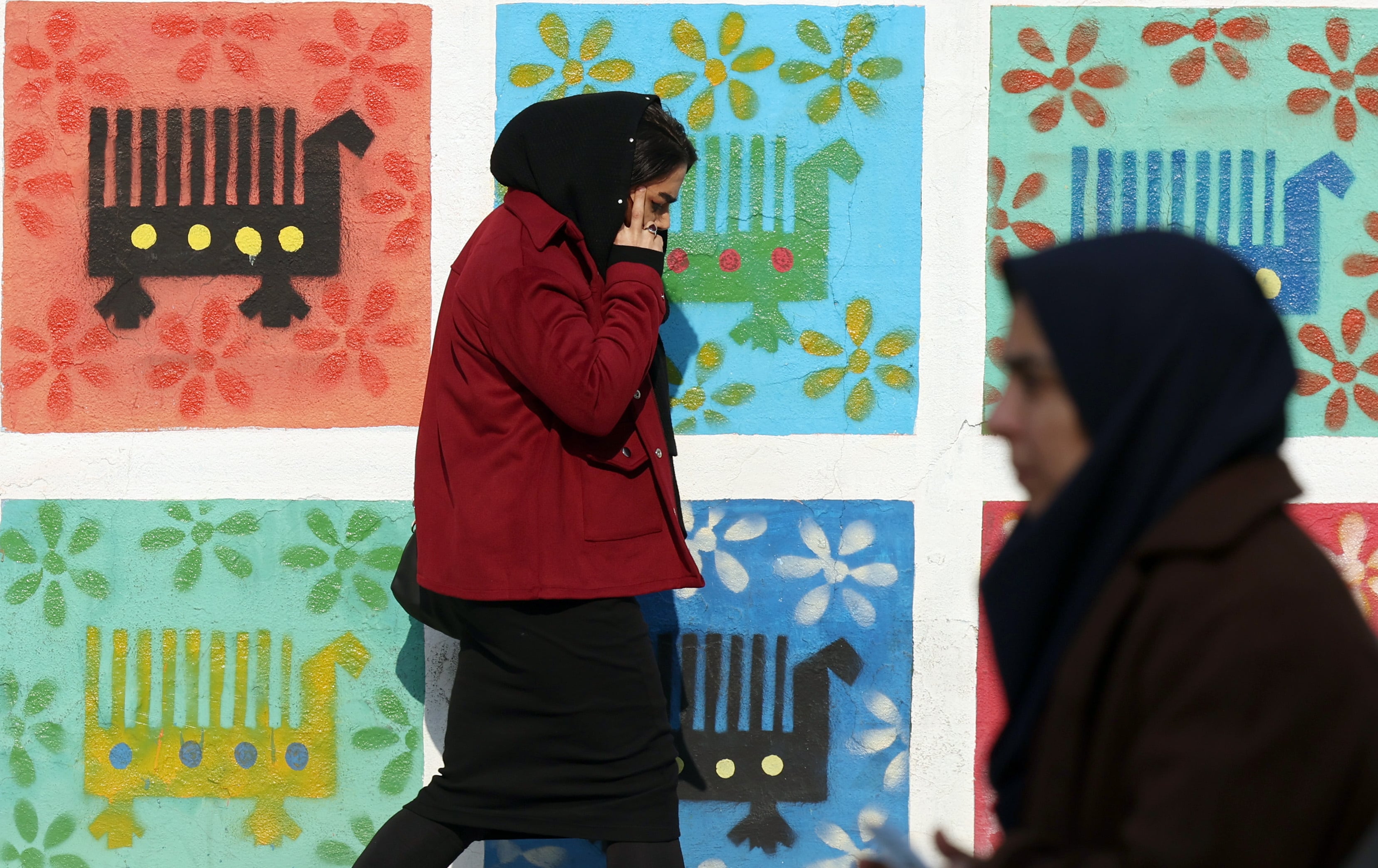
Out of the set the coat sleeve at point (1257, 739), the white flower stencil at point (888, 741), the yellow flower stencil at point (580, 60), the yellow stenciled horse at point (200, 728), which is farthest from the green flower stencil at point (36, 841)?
the coat sleeve at point (1257, 739)

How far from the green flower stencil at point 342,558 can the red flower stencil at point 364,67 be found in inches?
40.5

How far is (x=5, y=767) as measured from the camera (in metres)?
3.20

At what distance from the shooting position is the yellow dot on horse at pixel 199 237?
10.4 ft

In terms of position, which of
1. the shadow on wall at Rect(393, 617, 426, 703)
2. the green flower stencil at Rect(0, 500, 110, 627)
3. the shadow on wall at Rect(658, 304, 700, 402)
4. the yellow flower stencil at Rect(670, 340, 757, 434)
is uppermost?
the shadow on wall at Rect(658, 304, 700, 402)

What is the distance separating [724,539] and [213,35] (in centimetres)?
180

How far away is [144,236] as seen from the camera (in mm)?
3184

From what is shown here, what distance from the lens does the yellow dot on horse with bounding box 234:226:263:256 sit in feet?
10.5

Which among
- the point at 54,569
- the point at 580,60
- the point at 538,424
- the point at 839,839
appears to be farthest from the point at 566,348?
the point at 54,569

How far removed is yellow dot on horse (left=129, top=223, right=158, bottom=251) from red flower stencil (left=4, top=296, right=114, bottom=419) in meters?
0.20

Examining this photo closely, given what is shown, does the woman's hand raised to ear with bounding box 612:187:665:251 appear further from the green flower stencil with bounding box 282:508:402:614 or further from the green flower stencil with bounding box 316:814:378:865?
the green flower stencil with bounding box 316:814:378:865

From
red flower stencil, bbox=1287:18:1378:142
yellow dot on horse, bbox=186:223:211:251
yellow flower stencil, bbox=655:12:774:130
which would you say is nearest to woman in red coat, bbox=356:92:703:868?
yellow flower stencil, bbox=655:12:774:130

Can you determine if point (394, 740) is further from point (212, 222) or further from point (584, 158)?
point (584, 158)

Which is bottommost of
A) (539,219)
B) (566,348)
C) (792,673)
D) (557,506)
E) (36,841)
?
(36,841)

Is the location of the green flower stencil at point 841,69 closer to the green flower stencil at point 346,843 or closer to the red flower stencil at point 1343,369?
the red flower stencil at point 1343,369
